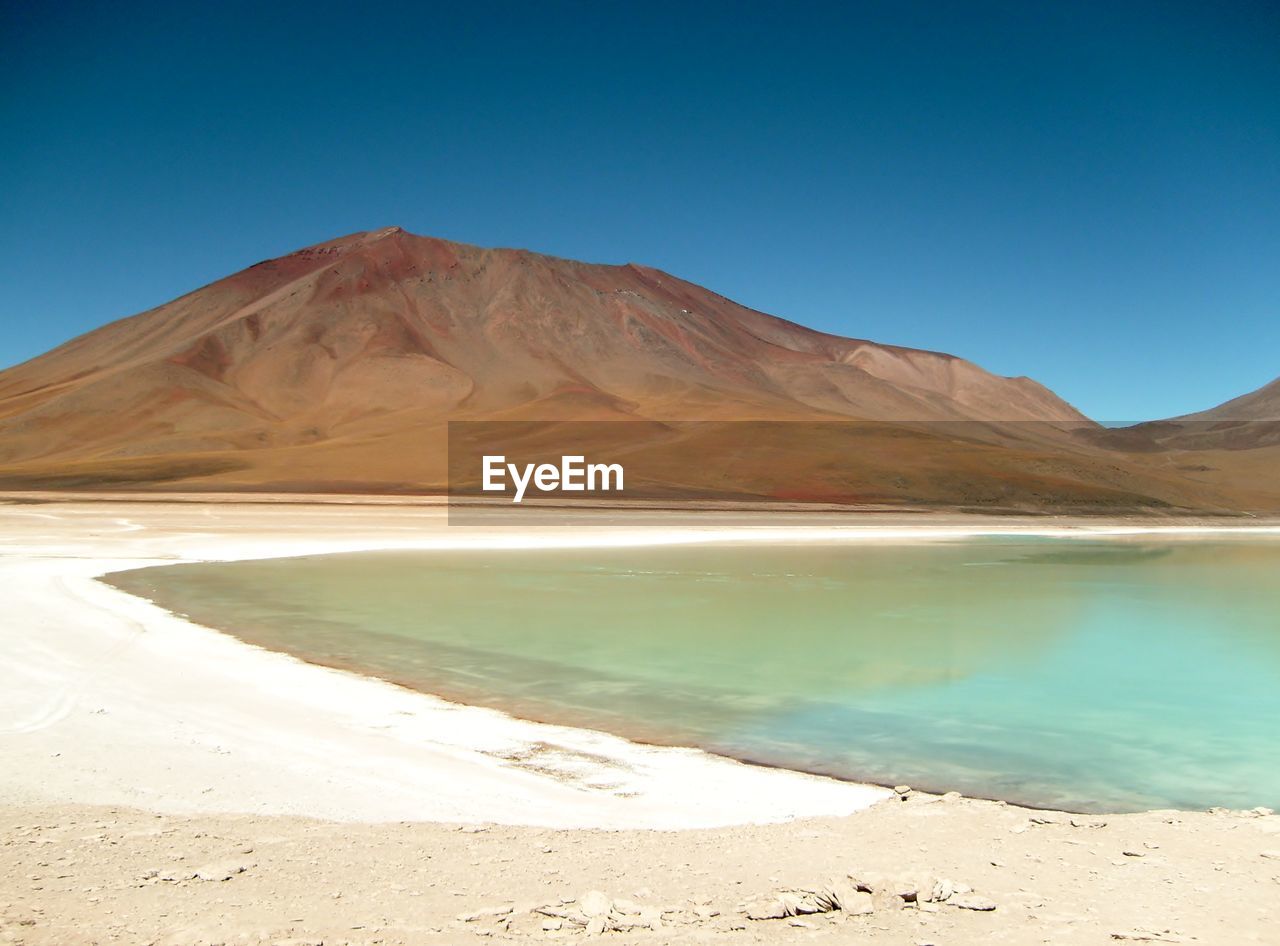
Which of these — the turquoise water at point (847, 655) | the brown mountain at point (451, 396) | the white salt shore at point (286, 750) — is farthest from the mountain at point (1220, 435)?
the white salt shore at point (286, 750)

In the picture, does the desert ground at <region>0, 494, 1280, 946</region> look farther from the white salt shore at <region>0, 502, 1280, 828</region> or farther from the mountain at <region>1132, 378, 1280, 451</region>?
the mountain at <region>1132, 378, 1280, 451</region>

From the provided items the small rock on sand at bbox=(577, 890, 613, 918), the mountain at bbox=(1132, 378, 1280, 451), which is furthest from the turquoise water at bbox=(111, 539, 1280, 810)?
the mountain at bbox=(1132, 378, 1280, 451)

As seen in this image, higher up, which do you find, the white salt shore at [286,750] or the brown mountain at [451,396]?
the brown mountain at [451,396]

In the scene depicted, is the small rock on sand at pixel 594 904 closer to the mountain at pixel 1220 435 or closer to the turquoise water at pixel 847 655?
the turquoise water at pixel 847 655

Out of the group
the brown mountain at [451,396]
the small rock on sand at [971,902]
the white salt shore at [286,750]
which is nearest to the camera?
the small rock on sand at [971,902]

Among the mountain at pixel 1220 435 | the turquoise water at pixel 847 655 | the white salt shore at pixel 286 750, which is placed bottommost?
the turquoise water at pixel 847 655

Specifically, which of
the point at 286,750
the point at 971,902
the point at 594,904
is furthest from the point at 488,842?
the point at 286,750
